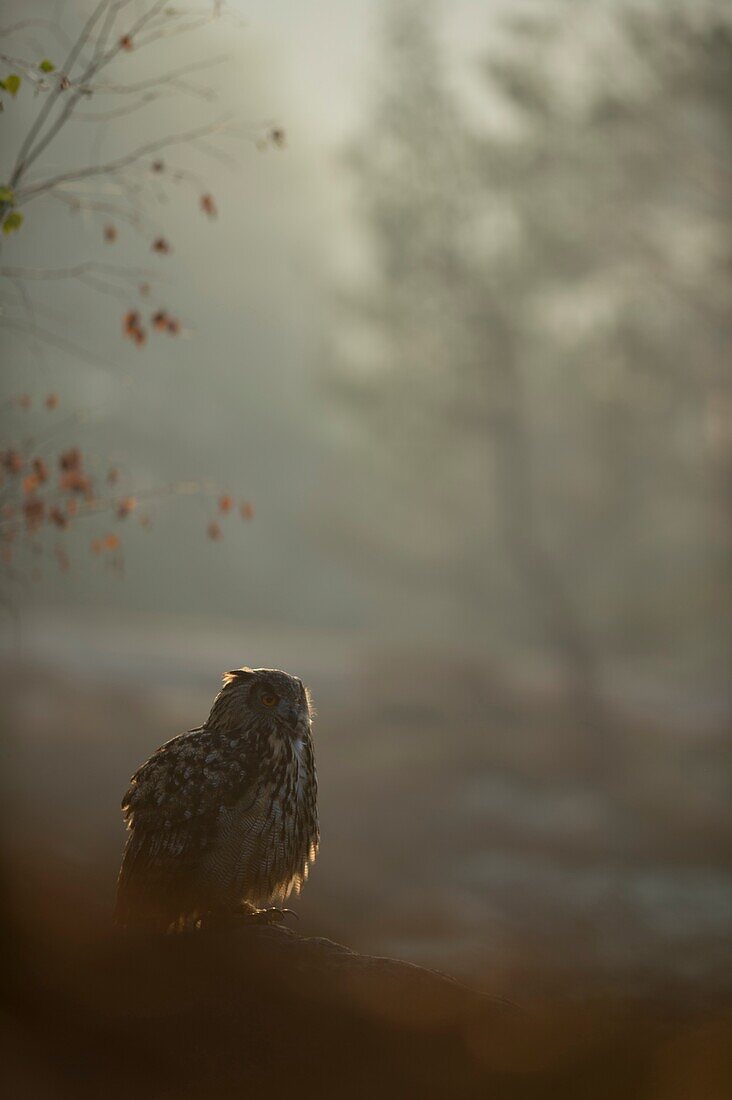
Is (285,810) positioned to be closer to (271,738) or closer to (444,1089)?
(271,738)

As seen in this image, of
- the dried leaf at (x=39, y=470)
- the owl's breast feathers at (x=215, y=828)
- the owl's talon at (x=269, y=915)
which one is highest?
the dried leaf at (x=39, y=470)

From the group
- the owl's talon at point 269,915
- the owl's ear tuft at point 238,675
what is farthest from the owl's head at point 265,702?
the owl's talon at point 269,915

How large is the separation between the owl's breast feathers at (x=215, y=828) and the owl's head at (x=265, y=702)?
47mm

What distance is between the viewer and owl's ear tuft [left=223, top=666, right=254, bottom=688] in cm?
430

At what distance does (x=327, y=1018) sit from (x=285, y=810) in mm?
799

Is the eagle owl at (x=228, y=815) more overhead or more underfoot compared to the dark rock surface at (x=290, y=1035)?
more overhead

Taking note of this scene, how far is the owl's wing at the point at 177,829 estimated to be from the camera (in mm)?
4082

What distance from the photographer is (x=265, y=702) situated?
425 cm

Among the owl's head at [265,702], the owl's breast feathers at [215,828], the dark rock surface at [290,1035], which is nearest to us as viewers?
the dark rock surface at [290,1035]

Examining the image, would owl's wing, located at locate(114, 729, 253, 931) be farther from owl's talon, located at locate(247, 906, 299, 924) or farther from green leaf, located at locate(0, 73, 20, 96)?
green leaf, located at locate(0, 73, 20, 96)

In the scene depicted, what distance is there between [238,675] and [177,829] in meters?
0.66

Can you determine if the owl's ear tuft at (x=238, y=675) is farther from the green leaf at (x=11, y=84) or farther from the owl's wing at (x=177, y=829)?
the green leaf at (x=11, y=84)

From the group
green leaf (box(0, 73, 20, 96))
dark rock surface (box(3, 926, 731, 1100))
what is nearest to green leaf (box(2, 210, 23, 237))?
green leaf (box(0, 73, 20, 96))

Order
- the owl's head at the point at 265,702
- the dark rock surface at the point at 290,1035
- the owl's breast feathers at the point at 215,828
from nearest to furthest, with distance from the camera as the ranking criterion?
the dark rock surface at the point at 290,1035, the owl's breast feathers at the point at 215,828, the owl's head at the point at 265,702
